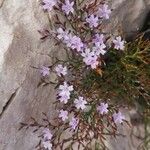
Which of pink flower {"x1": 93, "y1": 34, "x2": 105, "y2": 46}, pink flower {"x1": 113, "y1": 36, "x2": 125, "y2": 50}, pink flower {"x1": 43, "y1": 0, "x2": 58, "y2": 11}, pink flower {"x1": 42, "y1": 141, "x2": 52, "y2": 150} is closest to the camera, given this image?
pink flower {"x1": 43, "y1": 0, "x2": 58, "y2": 11}

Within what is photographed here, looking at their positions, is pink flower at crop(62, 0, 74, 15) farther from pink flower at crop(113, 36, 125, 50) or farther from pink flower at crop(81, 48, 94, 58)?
pink flower at crop(113, 36, 125, 50)

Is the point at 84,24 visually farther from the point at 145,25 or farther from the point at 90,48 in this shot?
the point at 145,25

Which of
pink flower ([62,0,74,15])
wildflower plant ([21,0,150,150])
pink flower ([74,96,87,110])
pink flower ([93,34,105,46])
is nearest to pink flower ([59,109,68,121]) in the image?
wildflower plant ([21,0,150,150])

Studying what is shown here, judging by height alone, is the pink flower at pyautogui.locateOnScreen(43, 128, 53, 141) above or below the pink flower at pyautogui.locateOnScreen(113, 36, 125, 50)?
below

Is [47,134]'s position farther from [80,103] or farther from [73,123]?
[80,103]

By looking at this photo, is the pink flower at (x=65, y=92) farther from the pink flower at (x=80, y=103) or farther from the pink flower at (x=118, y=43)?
the pink flower at (x=118, y=43)
